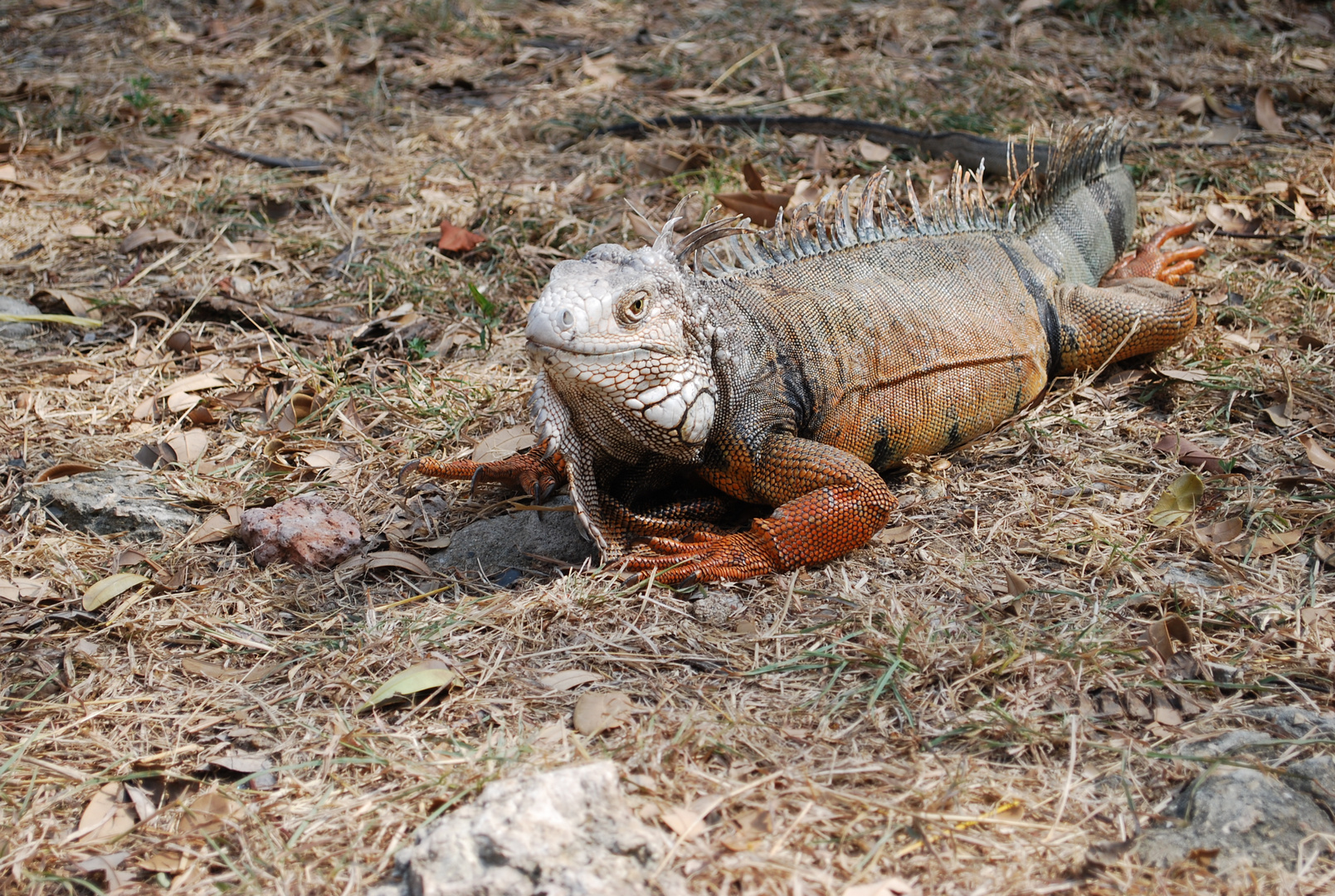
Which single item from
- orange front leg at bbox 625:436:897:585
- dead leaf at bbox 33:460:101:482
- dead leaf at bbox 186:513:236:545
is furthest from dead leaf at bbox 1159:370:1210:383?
dead leaf at bbox 33:460:101:482

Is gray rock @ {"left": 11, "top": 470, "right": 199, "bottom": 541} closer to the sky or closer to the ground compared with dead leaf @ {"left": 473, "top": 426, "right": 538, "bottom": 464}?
closer to the ground

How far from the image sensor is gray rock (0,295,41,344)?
5.20m

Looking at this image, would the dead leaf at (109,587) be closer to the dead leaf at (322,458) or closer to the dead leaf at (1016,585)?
the dead leaf at (322,458)

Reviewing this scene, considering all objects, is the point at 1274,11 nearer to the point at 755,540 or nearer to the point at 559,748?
the point at 755,540

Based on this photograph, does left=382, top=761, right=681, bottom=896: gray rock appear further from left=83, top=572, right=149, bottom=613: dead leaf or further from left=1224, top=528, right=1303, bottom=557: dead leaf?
left=1224, top=528, right=1303, bottom=557: dead leaf

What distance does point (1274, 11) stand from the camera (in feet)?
26.3

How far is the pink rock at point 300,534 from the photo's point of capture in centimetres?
376

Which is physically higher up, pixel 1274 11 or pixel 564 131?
pixel 1274 11

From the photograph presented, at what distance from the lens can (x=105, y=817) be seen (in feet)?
8.87

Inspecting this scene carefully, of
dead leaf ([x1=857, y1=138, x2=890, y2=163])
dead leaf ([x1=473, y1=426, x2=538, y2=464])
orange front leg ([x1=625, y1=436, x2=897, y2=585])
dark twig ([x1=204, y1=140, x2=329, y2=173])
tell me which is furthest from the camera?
dark twig ([x1=204, y1=140, x2=329, y2=173])

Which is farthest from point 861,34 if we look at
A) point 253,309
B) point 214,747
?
point 214,747

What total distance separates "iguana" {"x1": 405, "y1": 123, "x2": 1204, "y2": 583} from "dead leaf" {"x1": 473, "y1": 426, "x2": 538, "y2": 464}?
0.19 metres

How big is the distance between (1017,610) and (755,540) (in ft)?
2.98

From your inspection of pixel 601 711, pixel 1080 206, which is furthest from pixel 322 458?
pixel 1080 206
